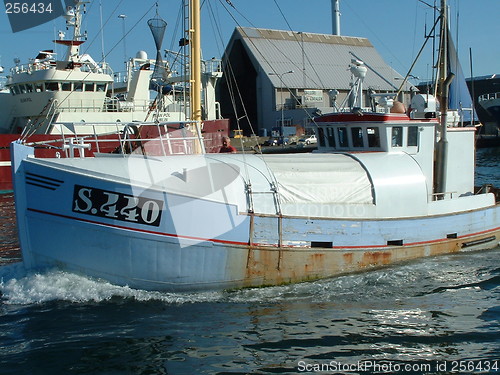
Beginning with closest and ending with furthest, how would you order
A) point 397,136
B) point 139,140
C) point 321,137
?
point 139,140 → point 397,136 → point 321,137

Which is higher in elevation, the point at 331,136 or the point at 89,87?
the point at 89,87

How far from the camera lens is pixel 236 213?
10312 mm

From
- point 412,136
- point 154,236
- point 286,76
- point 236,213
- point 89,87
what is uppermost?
point 286,76

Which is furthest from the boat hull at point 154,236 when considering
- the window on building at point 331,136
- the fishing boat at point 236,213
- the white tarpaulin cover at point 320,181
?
the window on building at point 331,136

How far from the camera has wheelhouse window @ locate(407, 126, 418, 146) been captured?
13676 millimetres

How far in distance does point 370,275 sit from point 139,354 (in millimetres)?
5576

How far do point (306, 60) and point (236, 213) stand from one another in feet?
166

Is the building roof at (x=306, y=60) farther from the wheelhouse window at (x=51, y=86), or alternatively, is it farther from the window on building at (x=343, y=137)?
the window on building at (x=343, y=137)

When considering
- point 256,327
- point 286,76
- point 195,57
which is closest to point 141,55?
point 286,76

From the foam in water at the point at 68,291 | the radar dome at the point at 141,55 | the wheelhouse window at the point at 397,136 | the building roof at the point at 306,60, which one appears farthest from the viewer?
the building roof at the point at 306,60

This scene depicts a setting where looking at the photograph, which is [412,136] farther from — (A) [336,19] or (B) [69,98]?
(A) [336,19]

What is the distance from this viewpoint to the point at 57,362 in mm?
7660

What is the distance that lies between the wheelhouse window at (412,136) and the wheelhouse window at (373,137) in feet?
2.51

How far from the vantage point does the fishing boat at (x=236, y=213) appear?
31.8 ft
